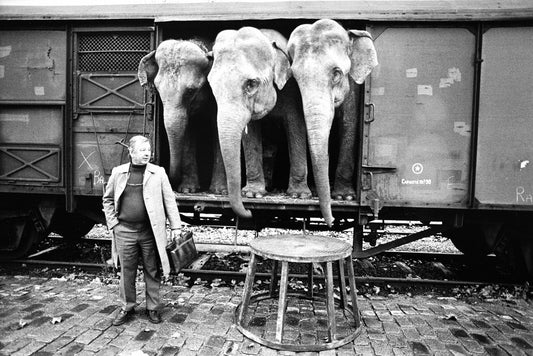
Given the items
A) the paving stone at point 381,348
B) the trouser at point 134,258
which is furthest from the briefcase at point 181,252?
the paving stone at point 381,348

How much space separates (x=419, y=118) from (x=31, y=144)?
4.97 m

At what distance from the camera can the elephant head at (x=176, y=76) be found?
4.52 metres

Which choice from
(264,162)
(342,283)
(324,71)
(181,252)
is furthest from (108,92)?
(342,283)

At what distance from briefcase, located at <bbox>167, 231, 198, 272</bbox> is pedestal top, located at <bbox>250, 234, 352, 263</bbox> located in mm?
727

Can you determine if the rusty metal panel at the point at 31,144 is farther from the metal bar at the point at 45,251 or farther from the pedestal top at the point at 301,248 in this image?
the pedestal top at the point at 301,248

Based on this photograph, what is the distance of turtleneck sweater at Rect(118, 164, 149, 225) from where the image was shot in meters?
3.80

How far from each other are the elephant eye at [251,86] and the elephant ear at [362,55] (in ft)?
3.75

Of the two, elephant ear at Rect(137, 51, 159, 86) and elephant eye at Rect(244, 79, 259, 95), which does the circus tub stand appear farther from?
elephant ear at Rect(137, 51, 159, 86)

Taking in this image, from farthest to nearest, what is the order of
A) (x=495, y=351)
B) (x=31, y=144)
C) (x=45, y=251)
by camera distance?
(x=45, y=251), (x=31, y=144), (x=495, y=351)

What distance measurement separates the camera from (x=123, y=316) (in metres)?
3.90

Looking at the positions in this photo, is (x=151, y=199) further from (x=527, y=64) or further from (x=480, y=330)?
(x=527, y=64)

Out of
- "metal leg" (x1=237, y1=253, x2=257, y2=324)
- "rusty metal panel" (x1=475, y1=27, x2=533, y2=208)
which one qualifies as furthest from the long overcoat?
"rusty metal panel" (x1=475, y1=27, x2=533, y2=208)

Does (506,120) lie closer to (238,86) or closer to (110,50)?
(238,86)

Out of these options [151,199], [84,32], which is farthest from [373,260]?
[84,32]
